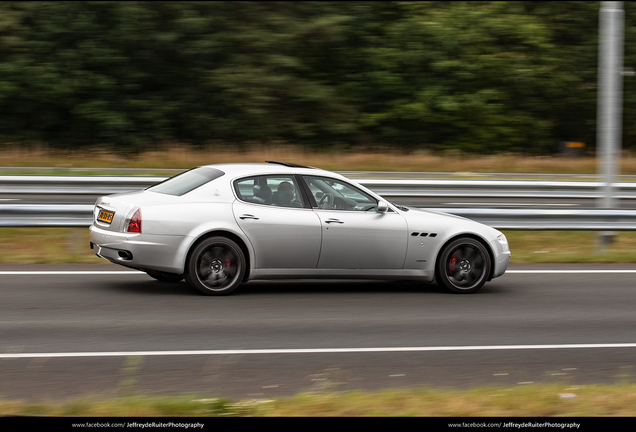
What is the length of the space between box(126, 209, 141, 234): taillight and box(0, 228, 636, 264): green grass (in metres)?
2.89

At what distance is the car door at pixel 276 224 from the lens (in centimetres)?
867

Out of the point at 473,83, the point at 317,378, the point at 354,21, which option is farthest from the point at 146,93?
the point at 317,378

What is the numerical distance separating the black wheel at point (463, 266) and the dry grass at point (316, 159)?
2001cm

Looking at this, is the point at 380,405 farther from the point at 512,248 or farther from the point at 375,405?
the point at 512,248

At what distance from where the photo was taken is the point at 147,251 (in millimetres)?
8375

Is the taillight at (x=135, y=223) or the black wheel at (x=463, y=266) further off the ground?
the taillight at (x=135, y=223)

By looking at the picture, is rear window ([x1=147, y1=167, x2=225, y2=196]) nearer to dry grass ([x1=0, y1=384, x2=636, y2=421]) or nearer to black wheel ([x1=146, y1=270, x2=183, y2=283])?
black wheel ([x1=146, y1=270, x2=183, y2=283])

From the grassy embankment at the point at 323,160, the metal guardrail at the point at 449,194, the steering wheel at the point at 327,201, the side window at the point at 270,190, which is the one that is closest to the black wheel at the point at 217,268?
the side window at the point at 270,190

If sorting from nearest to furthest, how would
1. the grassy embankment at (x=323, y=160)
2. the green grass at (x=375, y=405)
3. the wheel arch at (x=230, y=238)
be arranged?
the green grass at (x=375, y=405), the wheel arch at (x=230, y=238), the grassy embankment at (x=323, y=160)

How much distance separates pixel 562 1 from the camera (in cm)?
4025

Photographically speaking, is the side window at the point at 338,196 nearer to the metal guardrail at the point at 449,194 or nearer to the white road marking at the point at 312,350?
the white road marking at the point at 312,350

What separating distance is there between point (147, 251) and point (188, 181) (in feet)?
3.28

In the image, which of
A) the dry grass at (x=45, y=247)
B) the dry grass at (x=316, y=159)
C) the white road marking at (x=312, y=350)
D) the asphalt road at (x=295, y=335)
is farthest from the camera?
the dry grass at (x=316, y=159)

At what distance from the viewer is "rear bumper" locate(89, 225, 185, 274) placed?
27.4 ft
